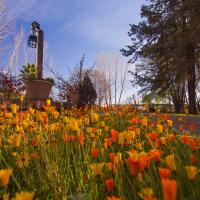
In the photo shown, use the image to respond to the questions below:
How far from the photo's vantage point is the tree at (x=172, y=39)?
1642 cm

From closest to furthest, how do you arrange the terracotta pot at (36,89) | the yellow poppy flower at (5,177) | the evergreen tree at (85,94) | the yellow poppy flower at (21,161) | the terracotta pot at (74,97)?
the yellow poppy flower at (5,177) < the yellow poppy flower at (21,161) < the terracotta pot at (36,89) < the terracotta pot at (74,97) < the evergreen tree at (85,94)

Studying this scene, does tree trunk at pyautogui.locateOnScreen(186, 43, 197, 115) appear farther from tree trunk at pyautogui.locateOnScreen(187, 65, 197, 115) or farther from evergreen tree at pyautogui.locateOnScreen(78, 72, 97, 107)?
evergreen tree at pyautogui.locateOnScreen(78, 72, 97, 107)

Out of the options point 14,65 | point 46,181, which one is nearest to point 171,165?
point 46,181

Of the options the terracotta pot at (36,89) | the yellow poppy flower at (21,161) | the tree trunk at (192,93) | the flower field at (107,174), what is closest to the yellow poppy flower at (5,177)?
the flower field at (107,174)

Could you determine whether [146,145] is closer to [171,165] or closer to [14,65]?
[171,165]

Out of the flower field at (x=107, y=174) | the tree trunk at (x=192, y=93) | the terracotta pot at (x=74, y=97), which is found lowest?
the flower field at (x=107, y=174)

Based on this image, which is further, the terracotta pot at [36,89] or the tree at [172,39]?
the tree at [172,39]

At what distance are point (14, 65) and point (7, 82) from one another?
69.3ft

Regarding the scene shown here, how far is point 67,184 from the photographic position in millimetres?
2211

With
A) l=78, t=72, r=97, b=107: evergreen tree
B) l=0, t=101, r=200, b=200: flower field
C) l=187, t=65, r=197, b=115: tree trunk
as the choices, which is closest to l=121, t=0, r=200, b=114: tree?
l=187, t=65, r=197, b=115: tree trunk

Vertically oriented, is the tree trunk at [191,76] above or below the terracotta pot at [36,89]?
above

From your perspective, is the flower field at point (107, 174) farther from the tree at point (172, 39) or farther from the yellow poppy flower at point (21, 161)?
the tree at point (172, 39)

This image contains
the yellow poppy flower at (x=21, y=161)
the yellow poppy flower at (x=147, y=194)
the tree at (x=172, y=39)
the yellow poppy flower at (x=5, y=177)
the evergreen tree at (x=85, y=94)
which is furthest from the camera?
the tree at (x=172, y=39)

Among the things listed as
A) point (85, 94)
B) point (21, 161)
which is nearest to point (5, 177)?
point (21, 161)
